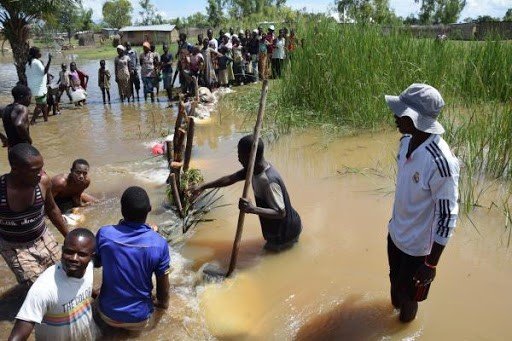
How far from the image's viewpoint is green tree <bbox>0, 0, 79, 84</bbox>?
11.3 metres

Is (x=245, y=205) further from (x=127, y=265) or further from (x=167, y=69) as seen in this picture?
(x=167, y=69)

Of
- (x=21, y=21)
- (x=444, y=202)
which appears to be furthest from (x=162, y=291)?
(x=21, y=21)

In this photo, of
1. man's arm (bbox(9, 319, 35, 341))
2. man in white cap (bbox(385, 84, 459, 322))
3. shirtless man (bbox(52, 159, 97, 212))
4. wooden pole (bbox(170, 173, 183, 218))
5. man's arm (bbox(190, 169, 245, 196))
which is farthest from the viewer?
shirtless man (bbox(52, 159, 97, 212))

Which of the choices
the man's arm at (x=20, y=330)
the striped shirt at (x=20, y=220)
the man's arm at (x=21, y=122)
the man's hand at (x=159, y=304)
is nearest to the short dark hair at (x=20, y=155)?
the striped shirt at (x=20, y=220)

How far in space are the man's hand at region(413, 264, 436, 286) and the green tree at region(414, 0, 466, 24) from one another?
46821 mm

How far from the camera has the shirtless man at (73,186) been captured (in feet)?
15.8

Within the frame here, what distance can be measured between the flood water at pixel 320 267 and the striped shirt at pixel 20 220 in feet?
2.33

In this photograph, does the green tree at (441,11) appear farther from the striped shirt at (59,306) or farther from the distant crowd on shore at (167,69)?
the striped shirt at (59,306)

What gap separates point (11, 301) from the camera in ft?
11.1

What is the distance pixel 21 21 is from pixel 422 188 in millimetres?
12421

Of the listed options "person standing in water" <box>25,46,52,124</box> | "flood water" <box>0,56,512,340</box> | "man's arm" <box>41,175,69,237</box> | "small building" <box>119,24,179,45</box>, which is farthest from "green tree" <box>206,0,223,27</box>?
"man's arm" <box>41,175,69,237</box>

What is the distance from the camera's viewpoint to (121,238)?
8.34 feet

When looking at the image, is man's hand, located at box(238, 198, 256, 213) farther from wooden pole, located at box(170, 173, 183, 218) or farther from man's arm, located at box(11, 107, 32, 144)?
man's arm, located at box(11, 107, 32, 144)

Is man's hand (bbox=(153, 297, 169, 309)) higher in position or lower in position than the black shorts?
lower
